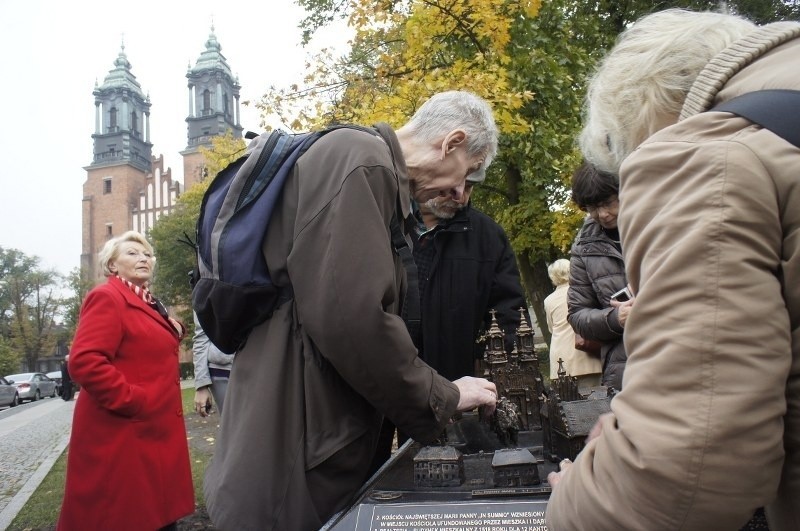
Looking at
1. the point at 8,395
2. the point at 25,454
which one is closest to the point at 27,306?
the point at 8,395

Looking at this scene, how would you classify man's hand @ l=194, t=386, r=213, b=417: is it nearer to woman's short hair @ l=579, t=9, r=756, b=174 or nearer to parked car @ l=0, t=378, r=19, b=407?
woman's short hair @ l=579, t=9, r=756, b=174

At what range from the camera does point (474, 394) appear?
206 centimetres

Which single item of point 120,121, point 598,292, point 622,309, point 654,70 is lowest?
point 622,309

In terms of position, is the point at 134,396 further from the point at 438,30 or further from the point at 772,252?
the point at 438,30

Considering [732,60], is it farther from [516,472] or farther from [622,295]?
[622,295]

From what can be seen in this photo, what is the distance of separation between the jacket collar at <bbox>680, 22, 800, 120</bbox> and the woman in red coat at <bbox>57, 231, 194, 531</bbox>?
10.0ft

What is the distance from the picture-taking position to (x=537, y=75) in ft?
26.1

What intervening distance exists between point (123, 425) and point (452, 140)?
7.76ft

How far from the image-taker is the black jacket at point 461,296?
3.09 metres

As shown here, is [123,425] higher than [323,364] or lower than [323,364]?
lower

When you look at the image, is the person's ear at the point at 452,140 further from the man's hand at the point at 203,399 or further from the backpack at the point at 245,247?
the man's hand at the point at 203,399

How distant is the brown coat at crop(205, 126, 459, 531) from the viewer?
5.53 feet

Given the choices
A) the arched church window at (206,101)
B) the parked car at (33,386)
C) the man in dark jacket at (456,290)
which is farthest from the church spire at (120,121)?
the man in dark jacket at (456,290)

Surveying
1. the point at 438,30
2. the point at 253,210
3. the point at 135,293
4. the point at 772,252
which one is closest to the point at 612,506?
the point at 772,252
